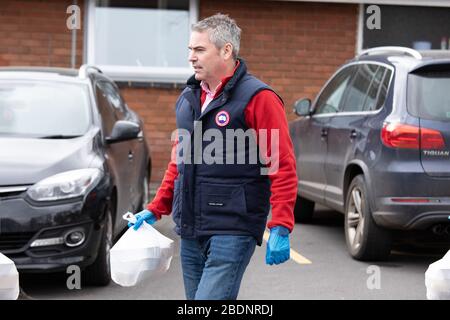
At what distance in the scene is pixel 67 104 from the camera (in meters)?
7.43

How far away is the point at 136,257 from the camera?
3.98 metres

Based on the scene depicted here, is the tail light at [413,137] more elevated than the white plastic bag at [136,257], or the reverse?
the tail light at [413,137]

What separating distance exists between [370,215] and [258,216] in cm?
363

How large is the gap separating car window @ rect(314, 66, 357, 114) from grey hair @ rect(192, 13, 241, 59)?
4.80 meters

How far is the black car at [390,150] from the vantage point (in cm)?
698

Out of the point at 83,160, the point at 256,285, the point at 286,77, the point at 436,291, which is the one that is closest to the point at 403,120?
the point at 256,285

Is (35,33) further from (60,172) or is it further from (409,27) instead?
(60,172)

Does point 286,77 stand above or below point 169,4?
below

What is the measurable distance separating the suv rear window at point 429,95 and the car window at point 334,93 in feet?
5.02

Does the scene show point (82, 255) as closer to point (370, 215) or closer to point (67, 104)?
point (67, 104)

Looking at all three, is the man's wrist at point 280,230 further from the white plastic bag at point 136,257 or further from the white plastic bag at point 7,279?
the white plastic bag at point 7,279

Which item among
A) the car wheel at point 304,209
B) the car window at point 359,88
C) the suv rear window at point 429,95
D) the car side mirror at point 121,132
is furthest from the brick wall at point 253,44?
the suv rear window at point 429,95

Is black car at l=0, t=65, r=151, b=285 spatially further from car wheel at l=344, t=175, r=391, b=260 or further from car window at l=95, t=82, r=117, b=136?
car wheel at l=344, t=175, r=391, b=260

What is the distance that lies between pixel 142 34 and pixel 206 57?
935 cm
